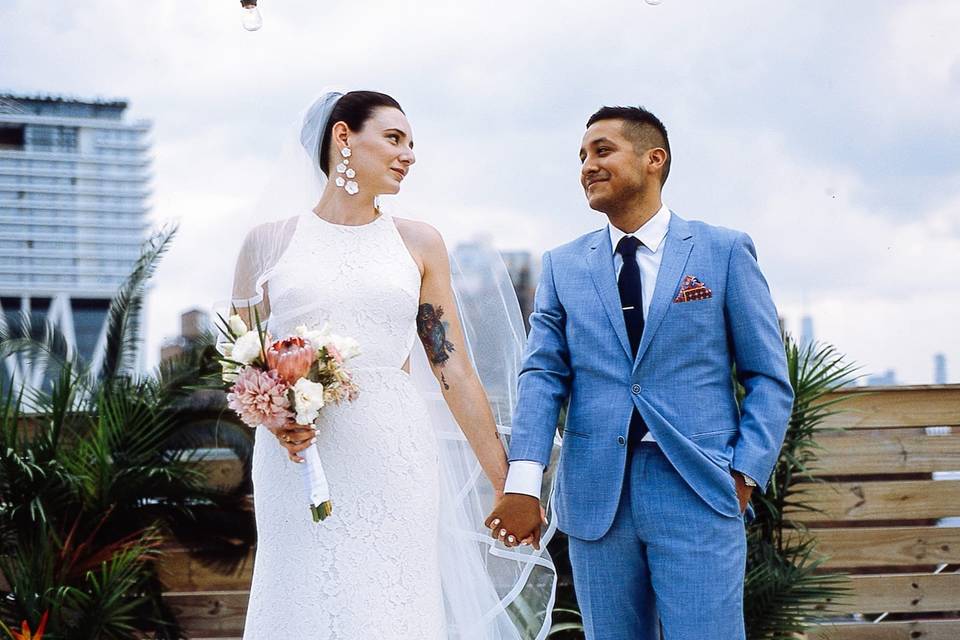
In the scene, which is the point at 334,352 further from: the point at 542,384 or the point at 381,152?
the point at 381,152

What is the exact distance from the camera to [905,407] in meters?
6.19

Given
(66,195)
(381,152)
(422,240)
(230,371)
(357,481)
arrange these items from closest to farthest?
(230,371) < (357,481) < (381,152) < (422,240) < (66,195)

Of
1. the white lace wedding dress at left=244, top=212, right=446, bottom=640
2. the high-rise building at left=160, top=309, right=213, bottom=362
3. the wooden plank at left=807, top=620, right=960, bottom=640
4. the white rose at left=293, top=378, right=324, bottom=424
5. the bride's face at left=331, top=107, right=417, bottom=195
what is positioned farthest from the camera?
the high-rise building at left=160, top=309, right=213, bottom=362

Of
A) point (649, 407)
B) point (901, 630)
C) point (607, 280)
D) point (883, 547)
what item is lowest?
point (901, 630)

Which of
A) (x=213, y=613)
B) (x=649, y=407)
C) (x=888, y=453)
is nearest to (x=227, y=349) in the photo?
→ (x=649, y=407)

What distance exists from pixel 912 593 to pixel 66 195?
7.61m

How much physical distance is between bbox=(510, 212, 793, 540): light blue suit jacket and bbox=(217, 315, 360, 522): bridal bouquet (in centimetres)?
Result: 58

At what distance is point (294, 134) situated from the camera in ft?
13.2

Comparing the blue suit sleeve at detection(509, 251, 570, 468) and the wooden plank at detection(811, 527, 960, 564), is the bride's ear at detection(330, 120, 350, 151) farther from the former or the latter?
the wooden plank at detection(811, 527, 960, 564)

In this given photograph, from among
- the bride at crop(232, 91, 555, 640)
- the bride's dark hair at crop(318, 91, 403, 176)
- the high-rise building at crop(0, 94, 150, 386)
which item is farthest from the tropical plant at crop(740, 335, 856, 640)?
the high-rise building at crop(0, 94, 150, 386)

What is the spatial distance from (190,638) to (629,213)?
13.2ft

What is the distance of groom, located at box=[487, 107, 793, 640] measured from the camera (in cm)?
313

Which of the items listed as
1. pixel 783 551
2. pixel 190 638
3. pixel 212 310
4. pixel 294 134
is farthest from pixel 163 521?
pixel 783 551

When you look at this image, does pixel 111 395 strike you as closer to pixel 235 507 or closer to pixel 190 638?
pixel 235 507
